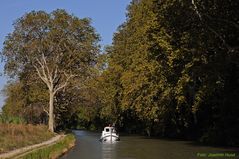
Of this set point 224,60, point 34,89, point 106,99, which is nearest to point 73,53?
point 34,89

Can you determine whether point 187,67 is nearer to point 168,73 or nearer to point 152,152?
point 168,73

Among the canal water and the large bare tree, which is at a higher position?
the large bare tree

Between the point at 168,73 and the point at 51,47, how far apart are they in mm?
19875

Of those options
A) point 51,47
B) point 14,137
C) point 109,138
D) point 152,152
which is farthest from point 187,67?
point 51,47

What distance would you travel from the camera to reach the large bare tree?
63.0m

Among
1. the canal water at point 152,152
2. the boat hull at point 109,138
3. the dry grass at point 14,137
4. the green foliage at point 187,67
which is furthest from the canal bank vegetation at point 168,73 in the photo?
the dry grass at point 14,137

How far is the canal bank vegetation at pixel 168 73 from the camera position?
34.4 m

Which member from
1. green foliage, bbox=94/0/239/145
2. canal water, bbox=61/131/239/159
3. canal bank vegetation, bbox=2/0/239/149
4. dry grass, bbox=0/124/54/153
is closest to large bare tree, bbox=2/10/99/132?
canal bank vegetation, bbox=2/0/239/149

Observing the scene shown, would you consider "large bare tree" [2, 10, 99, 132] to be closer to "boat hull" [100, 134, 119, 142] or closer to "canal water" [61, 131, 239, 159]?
"boat hull" [100, 134, 119, 142]

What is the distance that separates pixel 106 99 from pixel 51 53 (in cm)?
2307

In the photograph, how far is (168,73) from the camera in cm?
5003

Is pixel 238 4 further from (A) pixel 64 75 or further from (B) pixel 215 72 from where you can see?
(A) pixel 64 75

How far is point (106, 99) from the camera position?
86125mm

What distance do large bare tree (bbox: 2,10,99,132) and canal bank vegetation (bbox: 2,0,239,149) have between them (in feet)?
0.62
